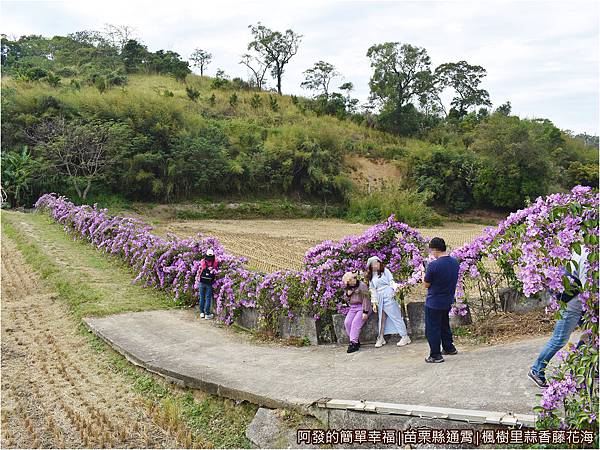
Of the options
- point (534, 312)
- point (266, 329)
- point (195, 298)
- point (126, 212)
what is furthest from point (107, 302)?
point (126, 212)

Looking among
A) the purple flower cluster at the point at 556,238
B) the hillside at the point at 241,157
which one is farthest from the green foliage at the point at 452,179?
the purple flower cluster at the point at 556,238

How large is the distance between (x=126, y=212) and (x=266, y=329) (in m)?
19.0

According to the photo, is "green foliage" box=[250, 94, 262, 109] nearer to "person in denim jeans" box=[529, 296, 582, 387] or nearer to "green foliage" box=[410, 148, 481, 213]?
"green foliage" box=[410, 148, 481, 213]

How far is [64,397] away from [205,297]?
3.00m

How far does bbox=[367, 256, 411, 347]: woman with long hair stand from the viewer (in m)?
6.35

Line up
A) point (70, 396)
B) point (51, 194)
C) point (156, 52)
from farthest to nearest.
→ point (156, 52)
point (51, 194)
point (70, 396)

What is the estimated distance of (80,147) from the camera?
82.4ft

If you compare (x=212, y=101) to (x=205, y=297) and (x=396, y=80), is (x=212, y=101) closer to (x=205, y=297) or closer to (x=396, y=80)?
(x=396, y=80)

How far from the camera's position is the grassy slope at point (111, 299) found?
5043 millimetres

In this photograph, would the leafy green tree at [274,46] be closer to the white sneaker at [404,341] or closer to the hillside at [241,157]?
the hillside at [241,157]

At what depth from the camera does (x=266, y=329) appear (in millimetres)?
7207

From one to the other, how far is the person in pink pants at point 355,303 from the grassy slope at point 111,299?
5.99 feet

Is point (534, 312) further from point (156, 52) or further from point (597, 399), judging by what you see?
point (156, 52)

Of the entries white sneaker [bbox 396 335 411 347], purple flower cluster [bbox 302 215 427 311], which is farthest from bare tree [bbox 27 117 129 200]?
white sneaker [bbox 396 335 411 347]
